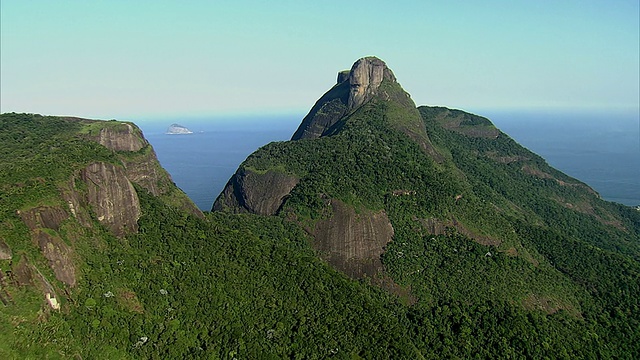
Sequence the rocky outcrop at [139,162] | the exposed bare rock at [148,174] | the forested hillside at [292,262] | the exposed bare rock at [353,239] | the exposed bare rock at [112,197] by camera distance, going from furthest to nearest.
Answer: the exposed bare rock at [353,239]
the rocky outcrop at [139,162]
the exposed bare rock at [148,174]
the exposed bare rock at [112,197]
the forested hillside at [292,262]

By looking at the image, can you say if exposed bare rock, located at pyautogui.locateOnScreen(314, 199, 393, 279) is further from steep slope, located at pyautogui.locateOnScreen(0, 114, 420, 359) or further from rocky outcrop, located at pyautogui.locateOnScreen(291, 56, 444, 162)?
rocky outcrop, located at pyautogui.locateOnScreen(291, 56, 444, 162)

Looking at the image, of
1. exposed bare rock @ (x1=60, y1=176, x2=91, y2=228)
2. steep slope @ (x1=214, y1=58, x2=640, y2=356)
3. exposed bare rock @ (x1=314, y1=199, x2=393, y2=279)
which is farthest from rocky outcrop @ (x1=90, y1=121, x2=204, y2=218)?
exposed bare rock @ (x1=60, y1=176, x2=91, y2=228)

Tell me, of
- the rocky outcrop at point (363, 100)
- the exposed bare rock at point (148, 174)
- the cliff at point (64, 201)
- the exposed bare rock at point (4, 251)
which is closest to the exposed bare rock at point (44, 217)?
the cliff at point (64, 201)

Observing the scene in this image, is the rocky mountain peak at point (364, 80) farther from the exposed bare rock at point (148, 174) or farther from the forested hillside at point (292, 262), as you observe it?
the exposed bare rock at point (148, 174)

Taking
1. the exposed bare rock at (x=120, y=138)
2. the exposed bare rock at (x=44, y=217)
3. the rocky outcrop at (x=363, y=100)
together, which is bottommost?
the exposed bare rock at (x=44, y=217)

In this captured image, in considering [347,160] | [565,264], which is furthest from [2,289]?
[565,264]

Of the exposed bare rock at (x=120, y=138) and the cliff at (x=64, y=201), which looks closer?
the cliff at (x=64, y=201)

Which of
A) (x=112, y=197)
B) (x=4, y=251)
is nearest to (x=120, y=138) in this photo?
(x=112, y=197)

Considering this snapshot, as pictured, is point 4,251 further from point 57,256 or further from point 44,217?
point 44,217
